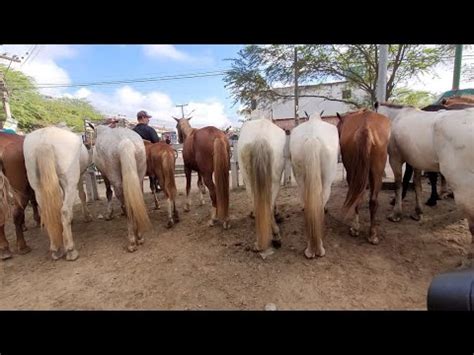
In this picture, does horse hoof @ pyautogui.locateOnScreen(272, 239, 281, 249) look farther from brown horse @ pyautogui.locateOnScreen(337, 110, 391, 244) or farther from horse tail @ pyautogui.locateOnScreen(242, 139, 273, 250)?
brown horse @ pyautogui.locateOnScreen(337, 110, 391, 244)

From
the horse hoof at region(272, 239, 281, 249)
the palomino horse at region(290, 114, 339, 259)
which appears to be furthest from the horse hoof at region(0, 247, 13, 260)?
the palomino horse at region(290, 114, 339, 259)

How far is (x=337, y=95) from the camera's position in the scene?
1658 cm

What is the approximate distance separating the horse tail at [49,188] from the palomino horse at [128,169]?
64cm

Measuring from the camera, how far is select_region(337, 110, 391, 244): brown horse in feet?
10.1

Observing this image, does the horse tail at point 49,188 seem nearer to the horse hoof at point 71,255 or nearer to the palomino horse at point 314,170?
the horse hoof at point 71,255

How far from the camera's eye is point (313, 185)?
2.83m

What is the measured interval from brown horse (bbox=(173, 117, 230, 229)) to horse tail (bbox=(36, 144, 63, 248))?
195 cm

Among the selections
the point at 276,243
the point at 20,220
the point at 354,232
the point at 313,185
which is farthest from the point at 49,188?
the point at 354,232

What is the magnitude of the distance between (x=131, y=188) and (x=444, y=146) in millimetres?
3601

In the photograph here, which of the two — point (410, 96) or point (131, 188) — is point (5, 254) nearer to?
point (131, 188)

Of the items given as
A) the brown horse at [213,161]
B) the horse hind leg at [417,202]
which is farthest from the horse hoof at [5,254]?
the horse hind leg at [417,202]
